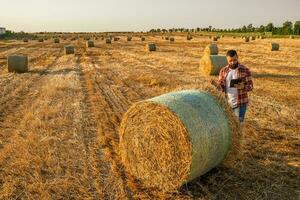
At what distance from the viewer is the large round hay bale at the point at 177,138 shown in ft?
20.5

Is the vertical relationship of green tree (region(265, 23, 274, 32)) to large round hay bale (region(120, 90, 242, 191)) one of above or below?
above

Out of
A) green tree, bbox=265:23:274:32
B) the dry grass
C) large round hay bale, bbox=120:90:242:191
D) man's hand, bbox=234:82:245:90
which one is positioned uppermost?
green tree, bbox=265:23:274:32

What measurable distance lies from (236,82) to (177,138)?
2.28 meters

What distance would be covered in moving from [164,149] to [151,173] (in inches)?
19.1

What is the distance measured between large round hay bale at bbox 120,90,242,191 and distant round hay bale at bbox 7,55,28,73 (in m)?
15.3

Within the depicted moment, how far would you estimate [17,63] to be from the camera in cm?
2100

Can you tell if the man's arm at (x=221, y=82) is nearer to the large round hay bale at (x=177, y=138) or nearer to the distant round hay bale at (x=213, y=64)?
the large round hay bale at (x=177, y=138)

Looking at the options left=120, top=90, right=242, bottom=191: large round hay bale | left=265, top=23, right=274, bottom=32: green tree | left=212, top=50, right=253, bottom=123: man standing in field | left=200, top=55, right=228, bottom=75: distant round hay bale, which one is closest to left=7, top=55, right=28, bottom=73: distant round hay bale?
left=200, top=55, right=228, bottom=75: distant round hay bale

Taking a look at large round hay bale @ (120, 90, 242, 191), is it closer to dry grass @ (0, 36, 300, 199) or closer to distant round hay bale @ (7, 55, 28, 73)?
dry grass @ (0, 36, 300, 199)

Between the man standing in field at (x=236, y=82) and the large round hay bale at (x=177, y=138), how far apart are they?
1.03 metres

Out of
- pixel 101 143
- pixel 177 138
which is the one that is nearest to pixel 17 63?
pixel 101 143

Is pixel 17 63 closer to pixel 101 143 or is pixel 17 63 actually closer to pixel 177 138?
pixel 101 143

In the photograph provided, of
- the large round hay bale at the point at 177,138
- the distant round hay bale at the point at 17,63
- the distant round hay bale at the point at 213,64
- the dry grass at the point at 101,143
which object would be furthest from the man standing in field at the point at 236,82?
the distant round hay bale at the point at 17,63

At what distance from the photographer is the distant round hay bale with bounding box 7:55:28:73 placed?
68.5 feet
